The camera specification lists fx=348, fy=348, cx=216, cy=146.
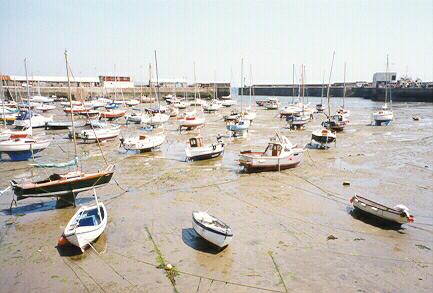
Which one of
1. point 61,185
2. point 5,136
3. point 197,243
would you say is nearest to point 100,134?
point 5,136

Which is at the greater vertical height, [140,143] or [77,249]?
[140,143]

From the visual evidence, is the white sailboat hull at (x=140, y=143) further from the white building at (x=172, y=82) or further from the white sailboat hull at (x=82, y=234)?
the white building at (x=172, y=82)

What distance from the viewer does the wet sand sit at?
10.4 meters

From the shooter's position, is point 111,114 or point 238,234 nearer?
point 238,234

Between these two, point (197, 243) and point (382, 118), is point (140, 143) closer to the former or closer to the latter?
point (197, 243)

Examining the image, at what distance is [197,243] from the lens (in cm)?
1287

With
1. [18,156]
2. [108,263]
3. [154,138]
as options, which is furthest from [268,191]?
[18,156]

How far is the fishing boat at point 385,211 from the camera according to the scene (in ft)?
45.1

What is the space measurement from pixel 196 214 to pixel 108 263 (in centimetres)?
361

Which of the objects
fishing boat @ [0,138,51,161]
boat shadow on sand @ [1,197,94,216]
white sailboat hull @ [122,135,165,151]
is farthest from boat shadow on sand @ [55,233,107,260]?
white sailboat hull @ [122,135,165,151]

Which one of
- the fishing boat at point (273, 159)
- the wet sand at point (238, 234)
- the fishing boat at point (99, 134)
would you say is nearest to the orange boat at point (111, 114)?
the fishing boat at point (99, 134)

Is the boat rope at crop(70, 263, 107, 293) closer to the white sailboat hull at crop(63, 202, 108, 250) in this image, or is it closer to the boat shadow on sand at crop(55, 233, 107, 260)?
the boat shadow on sand at crop(55, 233, 107, 260)

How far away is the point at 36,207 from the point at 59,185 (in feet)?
7.94

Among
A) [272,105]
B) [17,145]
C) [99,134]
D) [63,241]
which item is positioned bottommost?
[63,241]
